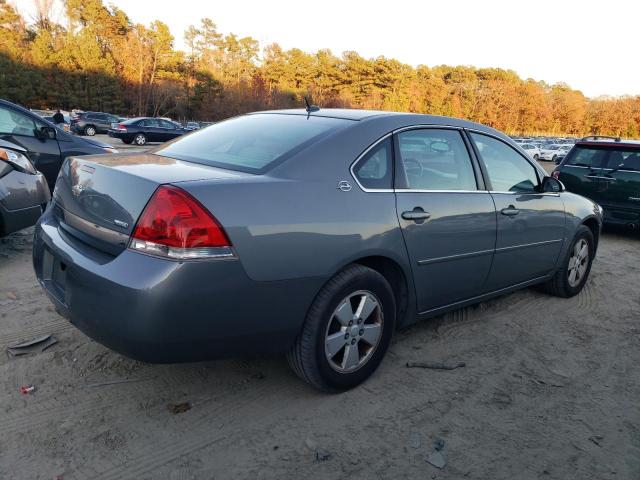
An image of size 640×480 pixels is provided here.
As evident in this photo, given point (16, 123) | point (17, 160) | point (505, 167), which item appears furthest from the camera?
point (16, 123)

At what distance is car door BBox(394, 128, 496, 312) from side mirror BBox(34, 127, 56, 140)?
6279 millimetres

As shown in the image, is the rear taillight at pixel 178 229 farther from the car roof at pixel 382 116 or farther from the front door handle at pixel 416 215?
the car roof at pixel 382 116

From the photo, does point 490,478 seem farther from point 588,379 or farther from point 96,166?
point 96,166

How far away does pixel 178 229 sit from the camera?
2234 mm

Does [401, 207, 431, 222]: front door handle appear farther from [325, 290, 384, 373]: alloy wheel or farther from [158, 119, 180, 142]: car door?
[158, 119, 180, 142]: car door

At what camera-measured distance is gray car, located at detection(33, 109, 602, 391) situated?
2.28 meters

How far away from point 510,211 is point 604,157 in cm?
550

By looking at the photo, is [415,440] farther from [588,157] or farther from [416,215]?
[588,157]

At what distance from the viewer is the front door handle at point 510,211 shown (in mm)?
3807

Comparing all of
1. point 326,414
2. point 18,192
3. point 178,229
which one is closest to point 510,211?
point 326,414

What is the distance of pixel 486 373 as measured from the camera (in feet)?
10.9

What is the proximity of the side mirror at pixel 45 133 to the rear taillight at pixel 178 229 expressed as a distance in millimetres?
6273

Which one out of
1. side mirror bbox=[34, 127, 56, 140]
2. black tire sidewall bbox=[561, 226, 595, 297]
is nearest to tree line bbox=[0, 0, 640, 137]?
side mirror bbox=[34, 127, 56, 140]

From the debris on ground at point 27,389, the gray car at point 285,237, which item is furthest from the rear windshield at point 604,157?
the debris on ground at point 27,389
